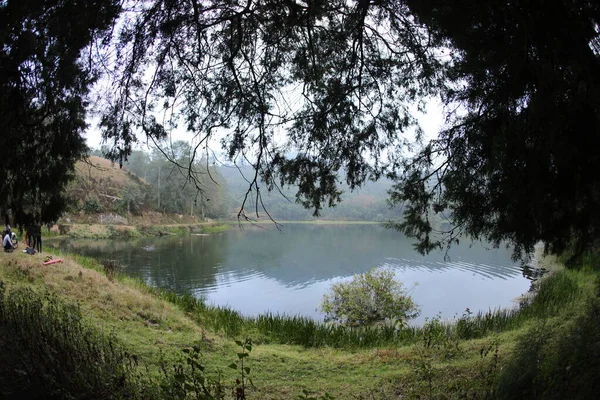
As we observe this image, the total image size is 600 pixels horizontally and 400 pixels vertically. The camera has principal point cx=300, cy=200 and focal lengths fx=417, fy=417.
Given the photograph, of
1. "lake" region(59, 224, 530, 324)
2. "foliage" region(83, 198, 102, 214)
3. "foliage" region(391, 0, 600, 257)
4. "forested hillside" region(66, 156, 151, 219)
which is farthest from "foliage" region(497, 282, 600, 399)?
"forested hillside" region(66, 156, 151, 219)

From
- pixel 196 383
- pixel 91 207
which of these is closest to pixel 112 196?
pixel 91 207

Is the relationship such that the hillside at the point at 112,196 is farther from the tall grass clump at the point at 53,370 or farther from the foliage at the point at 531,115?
the foliage at the point at 531,115

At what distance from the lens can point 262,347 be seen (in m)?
6.01

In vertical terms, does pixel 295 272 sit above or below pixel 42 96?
below

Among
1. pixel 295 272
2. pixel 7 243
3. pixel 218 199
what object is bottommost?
pixel 295 272

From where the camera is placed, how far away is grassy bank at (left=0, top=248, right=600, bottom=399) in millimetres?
2523

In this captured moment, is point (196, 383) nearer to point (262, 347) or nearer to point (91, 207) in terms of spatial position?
point (262, 347)

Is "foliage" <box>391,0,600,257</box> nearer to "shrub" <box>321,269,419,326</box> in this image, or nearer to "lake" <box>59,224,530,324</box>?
"lake" <box>59,224,530,324</box>

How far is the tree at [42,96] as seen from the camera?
312 cm

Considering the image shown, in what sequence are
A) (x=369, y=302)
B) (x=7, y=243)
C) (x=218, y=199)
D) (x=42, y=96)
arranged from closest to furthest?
(x=42, y=96)
(x=369, y=302)
(x=7, y=243)
(x=218, y=199)

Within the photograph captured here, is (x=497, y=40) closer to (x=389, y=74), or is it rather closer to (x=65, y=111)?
(x=389, y=74)

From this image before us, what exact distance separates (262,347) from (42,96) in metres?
4.23

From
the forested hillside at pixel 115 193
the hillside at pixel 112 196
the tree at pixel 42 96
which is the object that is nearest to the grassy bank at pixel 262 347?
the tree at pixel 42 96

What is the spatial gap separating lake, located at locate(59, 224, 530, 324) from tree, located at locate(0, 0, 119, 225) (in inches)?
255
